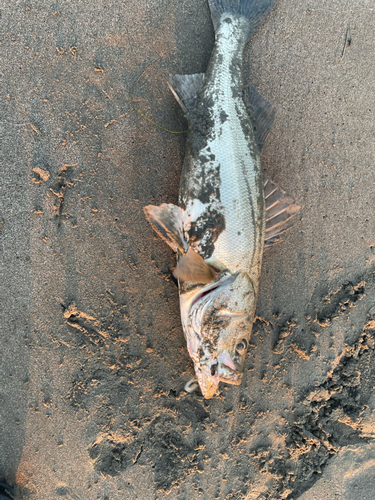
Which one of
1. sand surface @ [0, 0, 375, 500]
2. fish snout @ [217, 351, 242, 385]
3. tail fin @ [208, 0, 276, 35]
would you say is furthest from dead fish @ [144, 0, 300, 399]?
tail fin @ [208, 0, 276, 35]

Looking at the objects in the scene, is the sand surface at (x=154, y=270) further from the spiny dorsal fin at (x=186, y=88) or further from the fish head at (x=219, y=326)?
the fish head at (x=219, y=326)

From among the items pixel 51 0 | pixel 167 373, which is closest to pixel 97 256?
pixel 167 373

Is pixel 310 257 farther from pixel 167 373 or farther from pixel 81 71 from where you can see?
pixel 81 71

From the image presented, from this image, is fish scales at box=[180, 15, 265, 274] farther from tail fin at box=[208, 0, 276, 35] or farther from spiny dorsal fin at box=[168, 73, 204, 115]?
tail fin at box=[208, 0, 276, 35]

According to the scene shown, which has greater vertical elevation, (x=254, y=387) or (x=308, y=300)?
(x=308, y=300)

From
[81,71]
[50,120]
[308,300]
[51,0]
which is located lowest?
[308,300]

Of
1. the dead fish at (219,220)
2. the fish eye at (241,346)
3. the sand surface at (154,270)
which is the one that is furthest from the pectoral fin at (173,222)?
the fish eye at (241,346)
